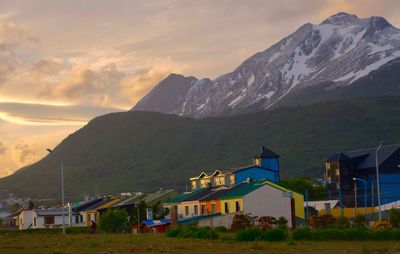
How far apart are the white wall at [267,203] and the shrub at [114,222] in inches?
519

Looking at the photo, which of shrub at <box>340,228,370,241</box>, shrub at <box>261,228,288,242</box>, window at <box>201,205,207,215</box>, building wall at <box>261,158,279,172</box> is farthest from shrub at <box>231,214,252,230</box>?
building wall at <box>261,158,279,172</box>

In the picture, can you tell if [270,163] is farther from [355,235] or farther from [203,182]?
[355,235]

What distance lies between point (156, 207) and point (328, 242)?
6453 centimetres

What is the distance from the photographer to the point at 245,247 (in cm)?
3919

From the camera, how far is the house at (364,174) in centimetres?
11581

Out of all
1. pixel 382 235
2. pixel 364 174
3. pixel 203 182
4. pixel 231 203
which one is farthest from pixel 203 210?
pixel 382 235

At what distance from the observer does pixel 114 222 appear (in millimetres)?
85188

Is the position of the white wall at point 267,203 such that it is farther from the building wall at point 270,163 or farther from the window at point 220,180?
the building wall at point 270,163

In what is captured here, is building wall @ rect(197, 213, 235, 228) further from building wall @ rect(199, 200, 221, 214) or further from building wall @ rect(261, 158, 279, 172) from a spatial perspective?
building wall @ rect(261, 158, 279, 172)

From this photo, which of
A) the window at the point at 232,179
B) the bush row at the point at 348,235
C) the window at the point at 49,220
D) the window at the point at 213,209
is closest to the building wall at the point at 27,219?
the window at the point at 49,220

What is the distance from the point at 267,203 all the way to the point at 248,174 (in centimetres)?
3221

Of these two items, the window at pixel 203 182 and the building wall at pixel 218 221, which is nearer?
the building wall at pixel 218 221

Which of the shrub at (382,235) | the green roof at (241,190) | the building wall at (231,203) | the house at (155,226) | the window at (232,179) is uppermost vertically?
the window at (232,179)

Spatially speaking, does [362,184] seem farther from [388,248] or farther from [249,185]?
[388,248]
